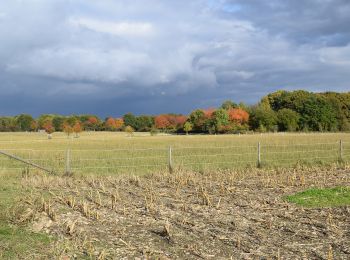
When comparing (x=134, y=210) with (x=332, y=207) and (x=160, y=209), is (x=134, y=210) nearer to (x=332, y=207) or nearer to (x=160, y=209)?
(x=160, y=209)

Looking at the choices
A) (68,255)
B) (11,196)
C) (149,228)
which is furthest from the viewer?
(11,196)

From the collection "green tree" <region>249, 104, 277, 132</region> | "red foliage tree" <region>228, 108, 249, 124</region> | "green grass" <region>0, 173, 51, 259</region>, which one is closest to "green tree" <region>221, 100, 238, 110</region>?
"red foliage tree" <region>228, 108, 249, 124</region>

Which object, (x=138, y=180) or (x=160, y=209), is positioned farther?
(x=138, y=180)

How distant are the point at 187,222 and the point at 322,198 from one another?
15.2 feet

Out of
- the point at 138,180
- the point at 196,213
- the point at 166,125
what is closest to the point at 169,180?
the point at 138,180

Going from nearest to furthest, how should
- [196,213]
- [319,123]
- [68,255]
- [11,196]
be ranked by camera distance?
[68,255], [196,213], [11,196], [319,123]

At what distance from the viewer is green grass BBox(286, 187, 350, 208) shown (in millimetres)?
12062

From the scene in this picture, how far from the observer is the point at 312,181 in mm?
16578

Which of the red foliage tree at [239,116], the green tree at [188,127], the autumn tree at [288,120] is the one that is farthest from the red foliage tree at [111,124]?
the autumn tree at [288,120]

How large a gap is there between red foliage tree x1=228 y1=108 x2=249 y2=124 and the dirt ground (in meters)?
92.9

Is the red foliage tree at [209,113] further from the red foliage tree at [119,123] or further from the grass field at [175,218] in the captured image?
the grass field at [175,218]

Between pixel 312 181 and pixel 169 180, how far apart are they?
528 cm

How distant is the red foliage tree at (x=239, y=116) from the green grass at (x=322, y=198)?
95.1 m

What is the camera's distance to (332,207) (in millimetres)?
11672
